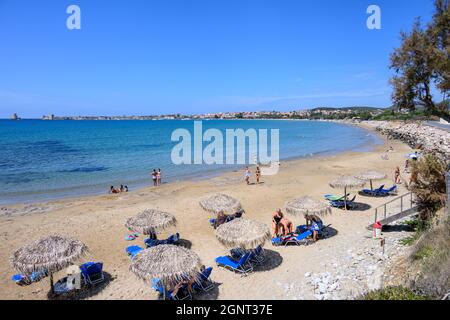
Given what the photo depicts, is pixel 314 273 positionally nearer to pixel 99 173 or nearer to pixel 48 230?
pixel 48 230

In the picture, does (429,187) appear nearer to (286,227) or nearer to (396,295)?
(286,227)

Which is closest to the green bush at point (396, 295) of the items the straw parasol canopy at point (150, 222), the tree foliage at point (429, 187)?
the tree foliage at point (429, 187)

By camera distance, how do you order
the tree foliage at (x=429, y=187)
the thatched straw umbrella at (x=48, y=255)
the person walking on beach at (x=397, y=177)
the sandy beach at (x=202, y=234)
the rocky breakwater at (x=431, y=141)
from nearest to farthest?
the thatched straw umbrella at (x=48, y=255), the sandy beach at (x=202, y=234), the tree foliage at (x=429, y=187), the person walking on beach at (x=397, y=177), the rocky breakwater at (x=431, y=141)

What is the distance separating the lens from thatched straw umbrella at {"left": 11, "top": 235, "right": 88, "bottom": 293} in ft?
27.1

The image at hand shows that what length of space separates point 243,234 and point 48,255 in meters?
5.22

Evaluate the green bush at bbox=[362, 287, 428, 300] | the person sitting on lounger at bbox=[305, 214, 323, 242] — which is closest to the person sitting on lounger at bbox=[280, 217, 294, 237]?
the person sitting on lounger at bbox=[305, 214, 323, 242]

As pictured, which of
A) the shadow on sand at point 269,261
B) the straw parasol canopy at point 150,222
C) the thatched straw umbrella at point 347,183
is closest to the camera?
the shadow on sand at point 269,261

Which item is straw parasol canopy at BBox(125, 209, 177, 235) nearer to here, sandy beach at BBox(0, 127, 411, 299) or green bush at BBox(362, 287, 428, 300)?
sandy beach at BBox(0, 127, 411, 299)

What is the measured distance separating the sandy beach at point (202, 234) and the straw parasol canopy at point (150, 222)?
1167 mm

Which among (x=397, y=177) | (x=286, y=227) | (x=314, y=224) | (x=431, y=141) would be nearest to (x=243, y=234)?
(x=286, y=227)

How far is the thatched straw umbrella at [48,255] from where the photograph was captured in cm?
827

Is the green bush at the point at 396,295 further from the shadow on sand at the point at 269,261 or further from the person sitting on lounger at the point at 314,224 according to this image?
the person sitting on lounger at the point at 314,224

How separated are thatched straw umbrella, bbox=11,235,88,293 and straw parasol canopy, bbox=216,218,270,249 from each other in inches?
155

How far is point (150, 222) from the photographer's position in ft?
35.8
